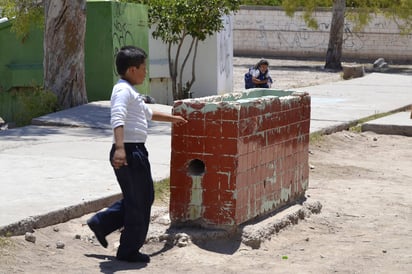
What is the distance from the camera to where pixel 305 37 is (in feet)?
140

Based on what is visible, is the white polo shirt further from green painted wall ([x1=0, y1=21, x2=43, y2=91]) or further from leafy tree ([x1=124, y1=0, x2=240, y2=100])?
leafy tree ([x1=124, y1=0, x2=240, y2=100])

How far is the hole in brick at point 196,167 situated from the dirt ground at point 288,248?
529 millimetres

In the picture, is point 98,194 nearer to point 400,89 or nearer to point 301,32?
point 400,89

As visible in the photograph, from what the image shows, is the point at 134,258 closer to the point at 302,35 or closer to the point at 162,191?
the point at 162,191

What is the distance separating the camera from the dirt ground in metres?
6.61

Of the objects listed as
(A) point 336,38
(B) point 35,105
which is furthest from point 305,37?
(B) point 35,105

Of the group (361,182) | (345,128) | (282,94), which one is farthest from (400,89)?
(282,94)

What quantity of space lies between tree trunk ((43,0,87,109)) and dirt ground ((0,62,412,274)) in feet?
18.8

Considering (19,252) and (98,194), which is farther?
(98,194)

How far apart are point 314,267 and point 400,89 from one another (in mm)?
16832

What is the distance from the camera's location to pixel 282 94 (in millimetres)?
8766

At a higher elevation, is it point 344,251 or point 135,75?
point 135,75

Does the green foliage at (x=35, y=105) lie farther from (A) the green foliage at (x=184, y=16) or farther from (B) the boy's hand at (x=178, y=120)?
(B) the boy's hand at (x=178, y=120)

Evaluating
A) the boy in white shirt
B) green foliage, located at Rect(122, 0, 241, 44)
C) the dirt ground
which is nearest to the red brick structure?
the dirt ground
